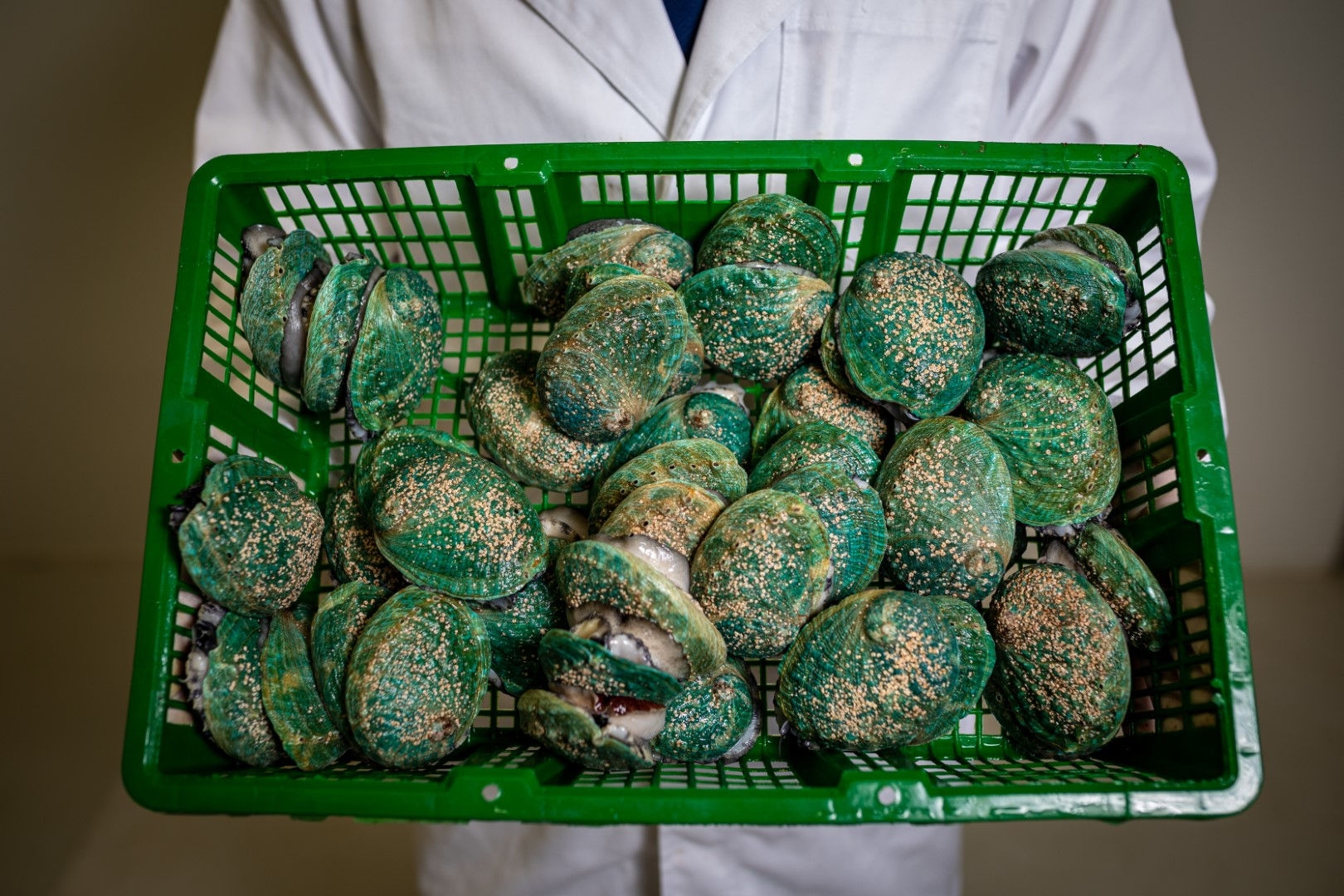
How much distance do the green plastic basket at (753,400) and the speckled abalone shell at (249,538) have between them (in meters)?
0.03

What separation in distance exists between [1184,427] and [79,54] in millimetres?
2291

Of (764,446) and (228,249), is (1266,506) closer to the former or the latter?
(764,446)

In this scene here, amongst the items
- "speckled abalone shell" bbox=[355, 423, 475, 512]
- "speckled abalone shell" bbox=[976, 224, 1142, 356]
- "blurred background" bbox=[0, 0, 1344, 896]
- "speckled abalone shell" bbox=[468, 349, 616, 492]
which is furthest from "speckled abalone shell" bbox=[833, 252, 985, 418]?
"blurred background" bbox=[0, 0, 1344, 896]

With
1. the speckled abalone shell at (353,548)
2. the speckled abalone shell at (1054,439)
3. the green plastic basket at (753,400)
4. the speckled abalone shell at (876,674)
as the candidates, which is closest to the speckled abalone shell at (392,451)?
the speckled abalone shell at (353,548)

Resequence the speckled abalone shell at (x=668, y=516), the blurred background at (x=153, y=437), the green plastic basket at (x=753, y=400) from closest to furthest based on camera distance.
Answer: the green plastic basket at (x=753, y=400), the speckled abalone shell at (x=668, y=516), the blurred background at (x=153, y=437)

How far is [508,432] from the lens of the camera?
2.73 ft

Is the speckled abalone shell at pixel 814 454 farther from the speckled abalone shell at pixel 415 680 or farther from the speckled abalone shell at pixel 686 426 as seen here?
the speckled abalone shell at pixel 415 680

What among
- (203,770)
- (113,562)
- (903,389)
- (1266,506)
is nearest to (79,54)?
(113,562)

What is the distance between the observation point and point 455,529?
2.38ft

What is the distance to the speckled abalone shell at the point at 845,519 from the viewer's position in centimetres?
72

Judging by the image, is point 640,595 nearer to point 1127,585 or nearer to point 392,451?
point 392,451

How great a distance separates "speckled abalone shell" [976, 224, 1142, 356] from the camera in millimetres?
756

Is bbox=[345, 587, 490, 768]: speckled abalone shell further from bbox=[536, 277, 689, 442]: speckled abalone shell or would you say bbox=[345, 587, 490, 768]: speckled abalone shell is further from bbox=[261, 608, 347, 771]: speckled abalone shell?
bbox=[536, 277, 689, 442]: speckled abalone shell

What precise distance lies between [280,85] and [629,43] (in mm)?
454
